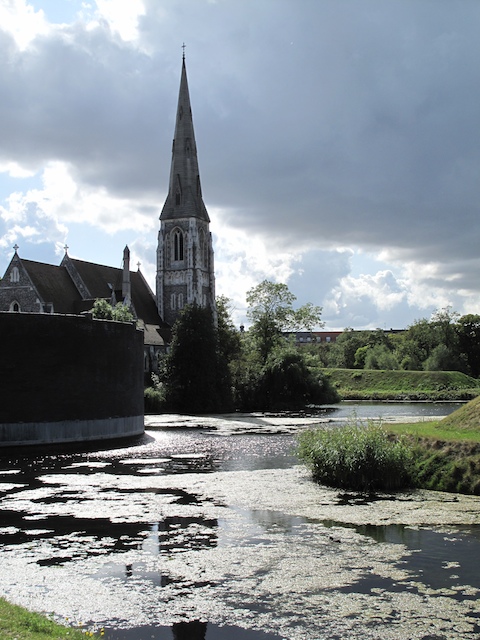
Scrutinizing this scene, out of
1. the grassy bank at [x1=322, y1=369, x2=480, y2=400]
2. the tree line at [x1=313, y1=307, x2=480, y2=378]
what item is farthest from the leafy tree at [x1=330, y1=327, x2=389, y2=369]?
the grassy bank at [x1=322, y1=369, x2=480, y2=400]

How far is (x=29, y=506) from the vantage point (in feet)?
55.1

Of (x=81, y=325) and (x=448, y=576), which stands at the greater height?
(x=81, y=325)

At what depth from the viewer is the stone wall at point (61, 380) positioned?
32.0m

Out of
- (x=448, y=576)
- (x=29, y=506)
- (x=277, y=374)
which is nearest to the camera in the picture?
(x=448, y=576)

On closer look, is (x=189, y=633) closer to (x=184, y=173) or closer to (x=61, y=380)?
(x=61, y=380)

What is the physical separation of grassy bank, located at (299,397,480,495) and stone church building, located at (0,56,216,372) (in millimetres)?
62500

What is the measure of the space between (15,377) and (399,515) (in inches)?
847

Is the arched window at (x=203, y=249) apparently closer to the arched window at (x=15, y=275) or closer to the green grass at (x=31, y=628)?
the arched window at (x=15, y=275)

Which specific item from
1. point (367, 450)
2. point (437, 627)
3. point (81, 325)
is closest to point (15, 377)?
point (81, 325)

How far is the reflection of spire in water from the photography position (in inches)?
346

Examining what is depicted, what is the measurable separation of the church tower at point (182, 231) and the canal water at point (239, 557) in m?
72.7

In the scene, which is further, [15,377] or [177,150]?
[177,150]

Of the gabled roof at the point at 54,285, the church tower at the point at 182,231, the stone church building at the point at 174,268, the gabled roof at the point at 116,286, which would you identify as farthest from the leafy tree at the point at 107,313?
the church tower at the point at 182,231

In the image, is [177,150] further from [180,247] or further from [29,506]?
[29,506]
